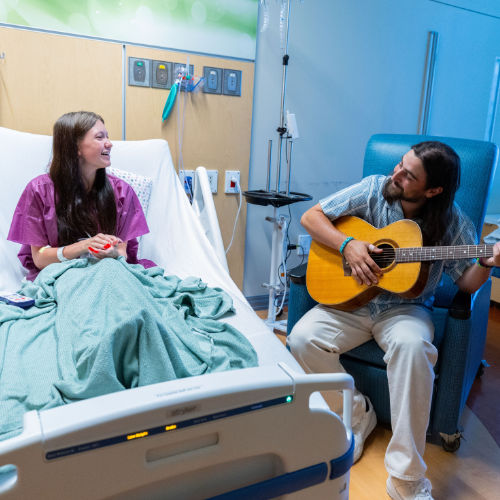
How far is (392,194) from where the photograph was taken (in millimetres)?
1688

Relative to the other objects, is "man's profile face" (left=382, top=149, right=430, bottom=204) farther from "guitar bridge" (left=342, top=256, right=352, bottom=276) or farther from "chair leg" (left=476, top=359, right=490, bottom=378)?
"chair leg" (left=476, top=359, right=490, bottom=378)

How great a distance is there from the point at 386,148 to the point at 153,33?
4.06 feet

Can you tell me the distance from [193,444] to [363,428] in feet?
3.23

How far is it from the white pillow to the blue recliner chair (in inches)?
29.0

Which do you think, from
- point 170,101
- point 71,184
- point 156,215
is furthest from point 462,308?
point 170,101

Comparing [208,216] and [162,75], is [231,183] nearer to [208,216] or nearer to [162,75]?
[208,216]

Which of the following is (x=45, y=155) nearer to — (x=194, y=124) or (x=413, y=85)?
(x=194, y=124)

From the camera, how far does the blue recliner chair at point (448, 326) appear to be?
155 centimetres

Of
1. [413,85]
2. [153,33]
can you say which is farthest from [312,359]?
[413,85]

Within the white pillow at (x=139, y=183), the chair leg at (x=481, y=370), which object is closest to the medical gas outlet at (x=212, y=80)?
the white pillow at (x=139, y=183)

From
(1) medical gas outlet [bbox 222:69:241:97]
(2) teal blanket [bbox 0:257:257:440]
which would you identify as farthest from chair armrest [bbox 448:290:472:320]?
(1) medical gas outlet [bbox 222:69:241:97]

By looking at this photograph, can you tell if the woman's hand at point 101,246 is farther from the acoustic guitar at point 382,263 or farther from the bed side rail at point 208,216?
the acoustic guitar at point 382,263

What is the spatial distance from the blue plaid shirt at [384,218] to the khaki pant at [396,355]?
44 mm

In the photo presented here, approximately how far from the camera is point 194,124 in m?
2.49
